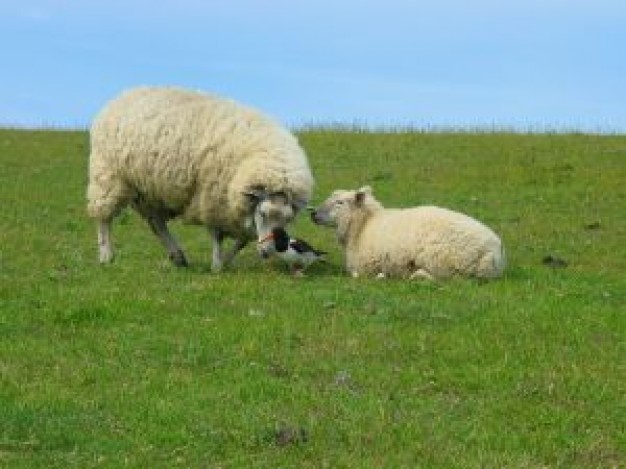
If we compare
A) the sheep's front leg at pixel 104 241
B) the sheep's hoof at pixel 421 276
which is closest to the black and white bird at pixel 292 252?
the sheep's hoof at pixel 421 276

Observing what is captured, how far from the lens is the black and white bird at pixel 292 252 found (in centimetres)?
1473

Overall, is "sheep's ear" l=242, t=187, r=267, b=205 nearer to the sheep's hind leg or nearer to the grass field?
the grass field

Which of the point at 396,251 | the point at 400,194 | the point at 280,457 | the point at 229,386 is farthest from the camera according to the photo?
the point at 400,194

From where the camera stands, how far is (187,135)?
1527 cm

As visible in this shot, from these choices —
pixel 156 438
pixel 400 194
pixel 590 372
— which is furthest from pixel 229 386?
pixel 400 194

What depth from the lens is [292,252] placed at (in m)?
14.9

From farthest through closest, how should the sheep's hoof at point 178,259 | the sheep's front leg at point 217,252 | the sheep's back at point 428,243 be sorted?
the sheep's hoof at point 178,259 < the sheep's front leg at point 217,252 < the sheep's back at point 428,243

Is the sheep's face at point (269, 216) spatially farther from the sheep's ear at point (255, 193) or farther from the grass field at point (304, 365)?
the grass field at point (304, 365)

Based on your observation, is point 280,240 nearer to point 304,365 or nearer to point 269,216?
point 269,216

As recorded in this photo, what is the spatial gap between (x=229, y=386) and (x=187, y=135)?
6734 millimetres

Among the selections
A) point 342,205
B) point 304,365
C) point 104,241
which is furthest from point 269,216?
point 304,365

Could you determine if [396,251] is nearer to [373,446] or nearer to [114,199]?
[114,199]

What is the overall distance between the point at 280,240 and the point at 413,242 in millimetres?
1592

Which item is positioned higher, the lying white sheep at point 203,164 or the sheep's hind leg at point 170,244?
the lying white sheep at point 203,164
